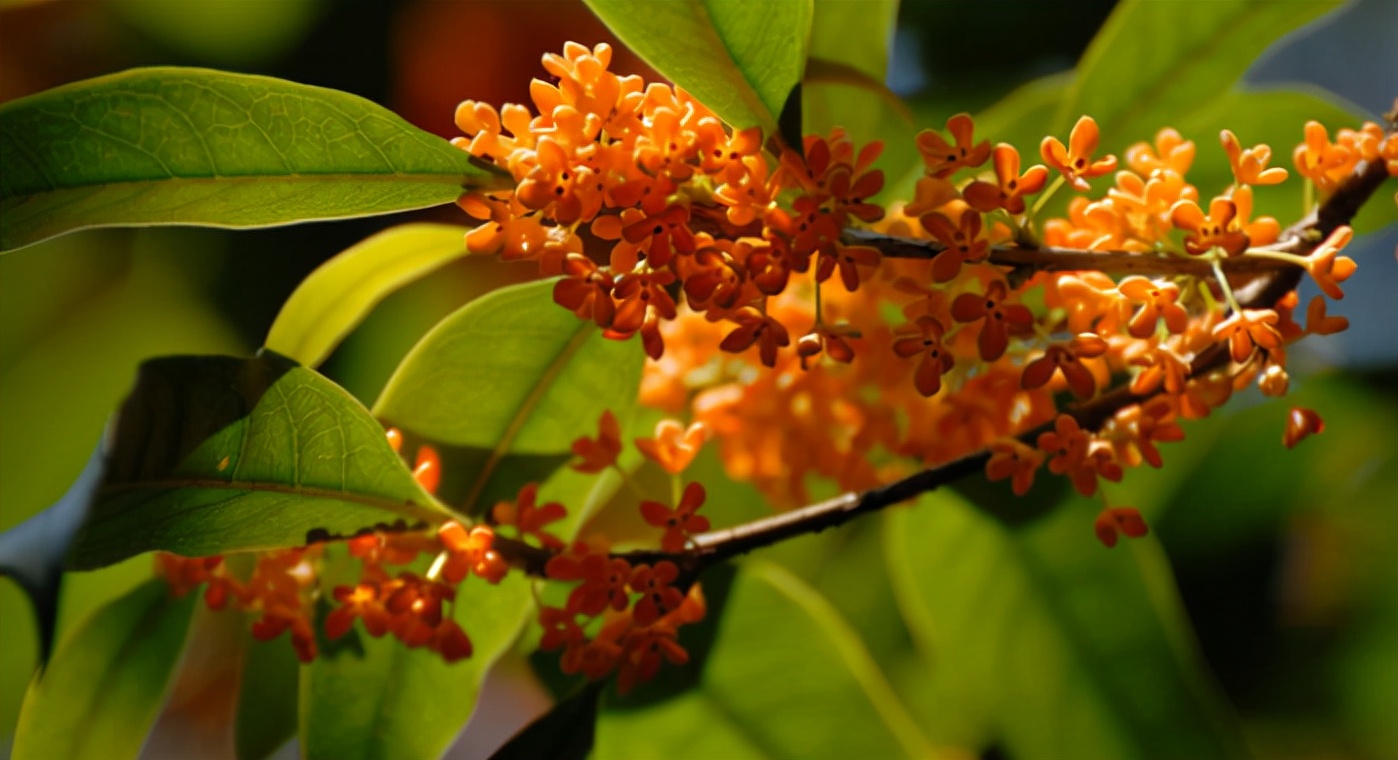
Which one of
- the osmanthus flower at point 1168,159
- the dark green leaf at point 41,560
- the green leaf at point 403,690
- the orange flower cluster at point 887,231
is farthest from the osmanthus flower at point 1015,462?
the dark green leaf at point 41,560

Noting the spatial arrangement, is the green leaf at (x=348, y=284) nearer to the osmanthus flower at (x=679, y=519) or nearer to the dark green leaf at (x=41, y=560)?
the dark green leaf at (x=41, y=560)

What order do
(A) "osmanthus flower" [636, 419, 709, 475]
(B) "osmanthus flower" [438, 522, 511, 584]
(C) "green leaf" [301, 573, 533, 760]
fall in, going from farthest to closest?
(C) "green leaf" [301, 573, 533, 760], (A) "osmanthus flower" [636, 419, 709, 475], (B) "osmanthus flower" [438, 522, 511, 584]

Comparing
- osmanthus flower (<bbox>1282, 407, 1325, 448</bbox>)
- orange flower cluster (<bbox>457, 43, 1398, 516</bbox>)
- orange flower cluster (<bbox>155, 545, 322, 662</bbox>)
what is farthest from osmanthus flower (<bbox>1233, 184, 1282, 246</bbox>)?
orange flower cluster (<bbox>155, 545, 322, 662</bbox>)

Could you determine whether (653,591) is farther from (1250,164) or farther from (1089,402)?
(1250,164)

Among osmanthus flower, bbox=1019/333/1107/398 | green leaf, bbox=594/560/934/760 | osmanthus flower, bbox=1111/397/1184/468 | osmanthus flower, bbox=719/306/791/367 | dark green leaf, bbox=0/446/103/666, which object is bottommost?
green leaf, bbox=594/560/934/760

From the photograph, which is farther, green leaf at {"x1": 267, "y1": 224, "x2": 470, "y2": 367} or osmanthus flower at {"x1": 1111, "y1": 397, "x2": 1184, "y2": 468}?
green leaf at {"x1": 267, "y1": 224, "x2": 470, "y2": 367}

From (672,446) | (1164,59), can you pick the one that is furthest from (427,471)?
(1164,59)

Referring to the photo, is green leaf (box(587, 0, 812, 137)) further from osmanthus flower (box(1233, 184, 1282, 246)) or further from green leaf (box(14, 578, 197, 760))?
green leaf (box(14, 578, 197, 760))

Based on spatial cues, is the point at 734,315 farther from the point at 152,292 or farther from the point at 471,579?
the point at 152,292
